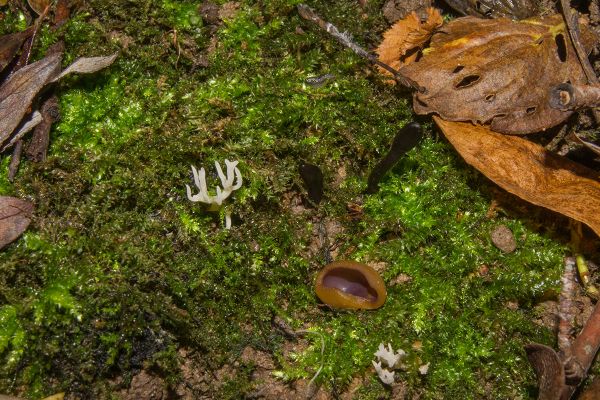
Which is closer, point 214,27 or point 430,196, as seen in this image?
point 430,196

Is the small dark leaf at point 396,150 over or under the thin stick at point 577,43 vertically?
under

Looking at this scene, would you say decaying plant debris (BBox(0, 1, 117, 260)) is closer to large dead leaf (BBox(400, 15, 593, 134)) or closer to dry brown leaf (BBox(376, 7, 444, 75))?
dry brown leaf (BBox(376, 7, 444, 75))

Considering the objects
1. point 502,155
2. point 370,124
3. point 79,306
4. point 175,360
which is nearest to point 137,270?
point 79,306

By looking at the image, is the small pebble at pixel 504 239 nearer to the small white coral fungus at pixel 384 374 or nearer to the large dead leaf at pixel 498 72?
the large dead leaf at pixel 498 72

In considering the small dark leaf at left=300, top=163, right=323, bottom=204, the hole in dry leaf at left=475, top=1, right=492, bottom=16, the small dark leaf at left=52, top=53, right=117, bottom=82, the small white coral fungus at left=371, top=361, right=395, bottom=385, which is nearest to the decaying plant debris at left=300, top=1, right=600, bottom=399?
the hole in dry leaf at left=475, top=1, right=492, bottom=16

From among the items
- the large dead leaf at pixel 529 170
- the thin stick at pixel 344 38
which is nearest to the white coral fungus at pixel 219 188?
the thin stick at pixel 344 38

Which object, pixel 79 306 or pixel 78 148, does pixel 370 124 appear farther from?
pixel 79 306

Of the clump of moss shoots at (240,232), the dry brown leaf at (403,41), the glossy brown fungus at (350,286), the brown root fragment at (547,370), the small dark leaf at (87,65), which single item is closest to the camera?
the brown root fragment at (547,370)

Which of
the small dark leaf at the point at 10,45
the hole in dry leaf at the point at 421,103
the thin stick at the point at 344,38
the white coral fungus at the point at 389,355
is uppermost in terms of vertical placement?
the small dark leaf at the point at 10,45
